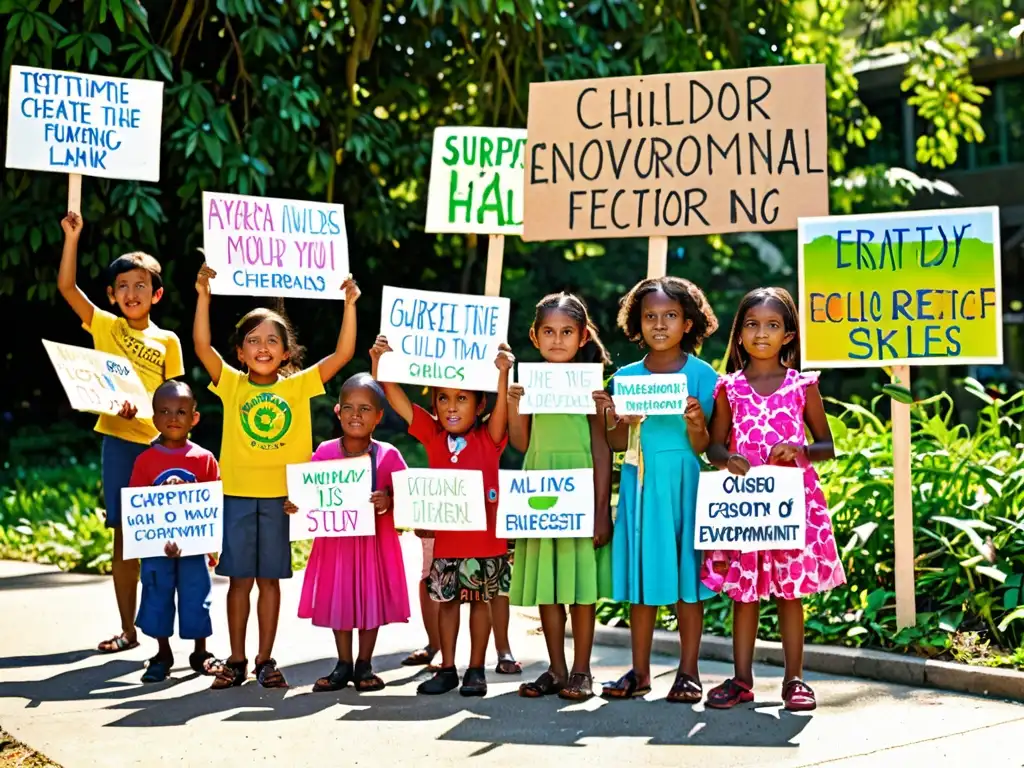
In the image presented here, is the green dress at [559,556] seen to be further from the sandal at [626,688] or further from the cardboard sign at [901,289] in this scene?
the cardboard sign at [901,289]

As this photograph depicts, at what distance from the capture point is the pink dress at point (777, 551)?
5359 millimetres

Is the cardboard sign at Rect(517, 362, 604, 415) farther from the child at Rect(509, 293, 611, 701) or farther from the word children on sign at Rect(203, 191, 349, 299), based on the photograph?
the word children on sign at Rect(203, 191, 349, 299)

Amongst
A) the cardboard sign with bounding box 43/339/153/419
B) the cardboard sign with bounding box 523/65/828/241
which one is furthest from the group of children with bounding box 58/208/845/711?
the cardboard sign with bounding box 523/65/828/241

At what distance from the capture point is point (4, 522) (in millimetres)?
10453

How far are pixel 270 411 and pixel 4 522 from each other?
546cm

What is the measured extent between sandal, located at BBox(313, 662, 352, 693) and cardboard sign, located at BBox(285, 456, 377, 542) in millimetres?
567

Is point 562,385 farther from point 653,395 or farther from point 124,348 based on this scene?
point 124,348

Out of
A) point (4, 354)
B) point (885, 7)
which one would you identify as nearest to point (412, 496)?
point (4, 354)

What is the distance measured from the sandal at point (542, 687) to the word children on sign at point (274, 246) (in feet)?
6.18

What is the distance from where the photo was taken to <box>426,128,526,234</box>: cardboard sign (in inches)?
246

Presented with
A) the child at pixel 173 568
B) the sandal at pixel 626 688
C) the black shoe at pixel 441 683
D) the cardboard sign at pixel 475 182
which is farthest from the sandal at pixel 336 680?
the cardboard sign at pixel 475 182

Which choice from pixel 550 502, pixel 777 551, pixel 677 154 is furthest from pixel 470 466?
pixel 677 154

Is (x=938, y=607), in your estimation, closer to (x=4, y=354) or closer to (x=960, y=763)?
(x=960, y=763)

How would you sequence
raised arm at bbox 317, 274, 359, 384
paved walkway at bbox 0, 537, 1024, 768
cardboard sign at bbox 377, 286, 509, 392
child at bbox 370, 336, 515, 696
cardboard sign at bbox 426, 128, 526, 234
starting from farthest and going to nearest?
cardboard sign at bbox 426, 128, 526, 234 → raised arm at bbox 317, 274, 359, 384 → cardboard sign at bbox 377, 286, 509, 392 → child at bbox 370, 336, 515, 696 → paved walkway at bbox 0, 537, 1024, 768
